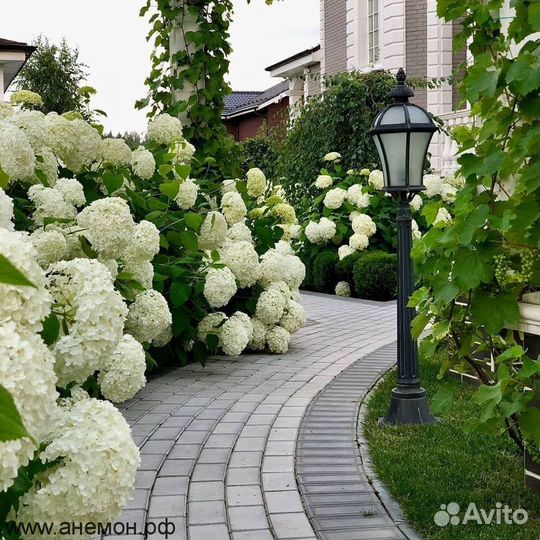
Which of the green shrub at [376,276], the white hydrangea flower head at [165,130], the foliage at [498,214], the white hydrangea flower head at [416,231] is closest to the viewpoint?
the foliage at [498,214]

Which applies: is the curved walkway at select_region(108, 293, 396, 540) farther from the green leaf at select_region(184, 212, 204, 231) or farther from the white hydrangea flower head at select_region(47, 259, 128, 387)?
the white hydrangea flower head at select_region(47, 259, 128, 387)

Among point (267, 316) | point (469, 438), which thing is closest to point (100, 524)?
point (469, 438)

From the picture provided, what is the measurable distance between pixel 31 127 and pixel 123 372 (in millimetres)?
1364

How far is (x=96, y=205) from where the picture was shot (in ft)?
12.4

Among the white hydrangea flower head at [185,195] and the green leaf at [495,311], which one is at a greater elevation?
the white hydrangea flower head at [185,195]

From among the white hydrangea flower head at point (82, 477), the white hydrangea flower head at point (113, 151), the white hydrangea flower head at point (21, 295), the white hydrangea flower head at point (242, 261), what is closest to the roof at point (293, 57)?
the white hydrangea flower head at point (242, 261)

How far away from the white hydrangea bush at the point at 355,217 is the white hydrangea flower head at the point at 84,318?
9.86 metres

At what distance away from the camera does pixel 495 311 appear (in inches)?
125

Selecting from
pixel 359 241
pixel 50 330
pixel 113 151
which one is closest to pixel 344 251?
pixel 359 241

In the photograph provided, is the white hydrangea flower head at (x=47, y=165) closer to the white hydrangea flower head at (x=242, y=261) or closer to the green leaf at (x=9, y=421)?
the white hydrangea flower head at (x=242, y=261)

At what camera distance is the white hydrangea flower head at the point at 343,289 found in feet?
40.0

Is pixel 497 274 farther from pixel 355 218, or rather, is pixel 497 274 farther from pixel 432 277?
pixel 355 218

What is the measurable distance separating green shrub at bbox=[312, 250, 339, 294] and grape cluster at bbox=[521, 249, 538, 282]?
30.0 ft

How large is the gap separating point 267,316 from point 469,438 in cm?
301
